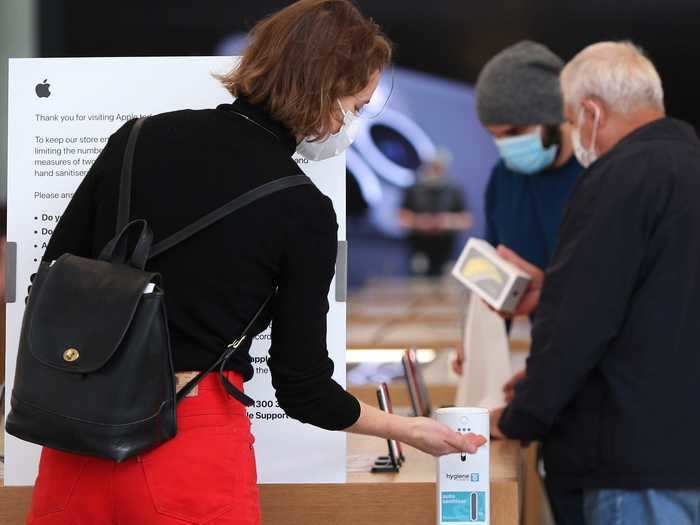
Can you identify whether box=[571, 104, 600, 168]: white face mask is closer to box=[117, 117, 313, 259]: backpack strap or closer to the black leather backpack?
box=[117, 117, 313, 259]: backpack strap

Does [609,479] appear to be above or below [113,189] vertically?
below

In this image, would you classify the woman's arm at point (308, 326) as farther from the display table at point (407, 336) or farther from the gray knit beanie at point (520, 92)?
the display table at point (407, 336)

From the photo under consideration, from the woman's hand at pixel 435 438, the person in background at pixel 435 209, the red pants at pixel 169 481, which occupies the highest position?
the red pants at pixel 169 481

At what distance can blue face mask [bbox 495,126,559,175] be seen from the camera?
11.7 feet

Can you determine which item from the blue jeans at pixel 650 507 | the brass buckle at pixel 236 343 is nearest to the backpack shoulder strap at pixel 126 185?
the brass buckle at pixel 236 343

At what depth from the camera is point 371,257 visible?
13.2m

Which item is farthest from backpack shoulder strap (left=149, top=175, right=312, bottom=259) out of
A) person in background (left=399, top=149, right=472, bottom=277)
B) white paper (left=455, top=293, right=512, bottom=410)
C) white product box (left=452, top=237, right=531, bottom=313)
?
person in background (left=399, top=149, right=472, bottom=277)

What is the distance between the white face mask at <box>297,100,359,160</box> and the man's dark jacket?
2.04 ft

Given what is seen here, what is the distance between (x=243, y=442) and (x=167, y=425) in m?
0.18

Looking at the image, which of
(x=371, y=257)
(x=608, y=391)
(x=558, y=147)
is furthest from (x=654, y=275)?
(x=371, y=257)

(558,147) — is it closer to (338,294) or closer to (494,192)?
(494,192)

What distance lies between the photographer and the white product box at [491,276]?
3160 millimetres

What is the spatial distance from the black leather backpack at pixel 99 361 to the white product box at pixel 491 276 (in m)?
1.67

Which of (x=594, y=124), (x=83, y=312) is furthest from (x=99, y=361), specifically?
(x=594, y=124)
